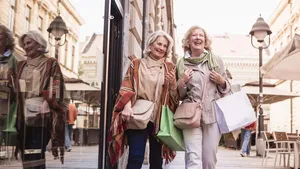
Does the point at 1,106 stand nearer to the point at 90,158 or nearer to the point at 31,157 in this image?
the point at 31,157

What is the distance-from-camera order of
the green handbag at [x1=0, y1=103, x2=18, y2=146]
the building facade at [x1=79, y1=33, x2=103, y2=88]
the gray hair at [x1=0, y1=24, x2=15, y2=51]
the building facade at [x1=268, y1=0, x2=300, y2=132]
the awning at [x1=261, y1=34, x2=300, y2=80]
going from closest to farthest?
the gray hair at [x1=0, y1=24, x2=15, y2=51], the green handbag at [x1=0, y1=103, x2=18, y2=146], the building facade at [x1=79, y1=33, x2=103, y2=88], the awning at [x1=261, y1=34, x2=300, y2=80], the building facade at [x1=268, y1=0, x2=300, y2=132]

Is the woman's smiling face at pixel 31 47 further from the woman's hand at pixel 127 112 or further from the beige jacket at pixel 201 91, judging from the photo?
the beige jacket at pixel 201 91

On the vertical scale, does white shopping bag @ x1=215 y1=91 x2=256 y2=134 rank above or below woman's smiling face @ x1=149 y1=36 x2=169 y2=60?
below

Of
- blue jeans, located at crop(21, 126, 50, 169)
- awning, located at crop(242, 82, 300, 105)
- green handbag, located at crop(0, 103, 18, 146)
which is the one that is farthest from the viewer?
awning, located at crop(242, 82, 300, 105)

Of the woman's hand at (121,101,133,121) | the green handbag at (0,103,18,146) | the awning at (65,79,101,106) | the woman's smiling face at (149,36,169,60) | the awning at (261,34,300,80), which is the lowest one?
the green handbag at (0,103,18,146)

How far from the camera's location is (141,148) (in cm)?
353

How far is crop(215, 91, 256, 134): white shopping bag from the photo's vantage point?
364 cm

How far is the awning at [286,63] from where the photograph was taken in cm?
716

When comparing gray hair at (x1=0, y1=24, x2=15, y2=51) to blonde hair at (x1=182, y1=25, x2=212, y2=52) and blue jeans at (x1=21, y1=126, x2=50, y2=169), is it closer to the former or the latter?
blue jeans at (x1=21, y1=126, x2=50, y2=169)

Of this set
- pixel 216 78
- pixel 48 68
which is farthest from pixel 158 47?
pixel 48 68

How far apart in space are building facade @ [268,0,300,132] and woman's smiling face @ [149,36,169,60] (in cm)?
2873

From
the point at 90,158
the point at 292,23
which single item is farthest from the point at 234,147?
the point at 292,23

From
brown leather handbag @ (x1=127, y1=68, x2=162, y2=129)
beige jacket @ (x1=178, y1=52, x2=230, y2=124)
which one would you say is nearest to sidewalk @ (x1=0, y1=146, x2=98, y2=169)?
brown leather handbag @ (x1=127, y1=68, x2=162, y2=129)

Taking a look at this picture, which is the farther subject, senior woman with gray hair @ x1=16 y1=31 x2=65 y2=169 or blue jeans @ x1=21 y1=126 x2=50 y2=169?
blue jeans @ x1=21 y1=126 x2=50 y2=169
